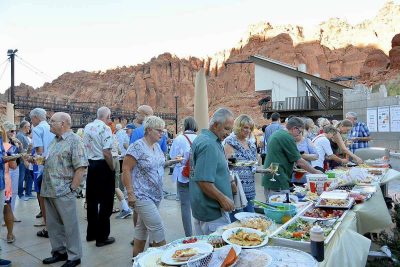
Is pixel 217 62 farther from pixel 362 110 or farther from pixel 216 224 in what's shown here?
pixel 216 224

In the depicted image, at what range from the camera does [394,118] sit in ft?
33.9

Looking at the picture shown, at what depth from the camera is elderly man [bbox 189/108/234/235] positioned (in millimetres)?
2713

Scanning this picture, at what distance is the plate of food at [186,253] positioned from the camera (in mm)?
1879

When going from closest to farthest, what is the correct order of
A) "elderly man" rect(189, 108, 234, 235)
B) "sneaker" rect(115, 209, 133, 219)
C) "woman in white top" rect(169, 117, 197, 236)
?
"elderly man" rect(189, 108, 234, 235)
"woman in white top" rect(169, 117, 197, 236)
"sneaker" rect(115, 209, 133, 219)

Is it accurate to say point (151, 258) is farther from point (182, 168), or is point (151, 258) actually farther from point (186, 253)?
point (182, 168)

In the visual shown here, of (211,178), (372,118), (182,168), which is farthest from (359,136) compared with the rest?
(211,178)

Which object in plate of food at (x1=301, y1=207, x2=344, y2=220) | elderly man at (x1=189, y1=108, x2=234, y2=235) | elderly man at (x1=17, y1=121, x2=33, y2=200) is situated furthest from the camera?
elderly man at (x1=17, y1=121, x2=33, y2=200)

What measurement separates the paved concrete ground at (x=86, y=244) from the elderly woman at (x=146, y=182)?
96 centimetres

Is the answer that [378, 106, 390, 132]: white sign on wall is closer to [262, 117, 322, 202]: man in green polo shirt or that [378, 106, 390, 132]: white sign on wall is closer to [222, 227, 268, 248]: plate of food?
[262, 117, 322, 202]: man in green polo shirt

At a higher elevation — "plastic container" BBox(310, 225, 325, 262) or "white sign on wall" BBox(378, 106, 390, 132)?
"white sign on wall" BBox(378, 106, 390, 132)

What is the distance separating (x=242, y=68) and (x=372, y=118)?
228ft

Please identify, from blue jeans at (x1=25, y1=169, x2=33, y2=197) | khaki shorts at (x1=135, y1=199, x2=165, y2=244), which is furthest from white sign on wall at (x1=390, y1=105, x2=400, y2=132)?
blue jeans at (x1=25, y1=169, x2=33, y2=197)

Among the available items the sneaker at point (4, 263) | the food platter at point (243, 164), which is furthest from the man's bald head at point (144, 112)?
the sneaker at point (4, 263)

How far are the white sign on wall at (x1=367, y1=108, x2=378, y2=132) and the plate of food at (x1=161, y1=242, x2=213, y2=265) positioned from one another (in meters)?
10.8
